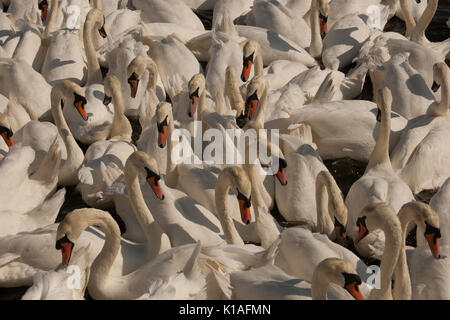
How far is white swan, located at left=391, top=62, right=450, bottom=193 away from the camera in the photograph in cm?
910

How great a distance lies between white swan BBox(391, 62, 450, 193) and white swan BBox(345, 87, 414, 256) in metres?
0.25

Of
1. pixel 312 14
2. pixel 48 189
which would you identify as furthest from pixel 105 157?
pixel 312 14

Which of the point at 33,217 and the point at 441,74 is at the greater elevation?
the point at 441,74

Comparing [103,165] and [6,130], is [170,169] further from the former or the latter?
[6,130]

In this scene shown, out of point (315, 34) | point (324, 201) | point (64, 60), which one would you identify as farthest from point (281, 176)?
point (64, 60)

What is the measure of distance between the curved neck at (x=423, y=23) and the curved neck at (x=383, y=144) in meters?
2.81

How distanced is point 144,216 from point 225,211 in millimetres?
730

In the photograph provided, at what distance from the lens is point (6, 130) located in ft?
30.6

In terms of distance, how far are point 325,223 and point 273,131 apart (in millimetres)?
1538

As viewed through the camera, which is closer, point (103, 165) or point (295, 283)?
point (295, 283)

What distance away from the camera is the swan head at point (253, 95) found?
9.29 metres

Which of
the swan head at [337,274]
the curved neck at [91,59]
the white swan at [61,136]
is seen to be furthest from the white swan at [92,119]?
the swan head at [337,274]

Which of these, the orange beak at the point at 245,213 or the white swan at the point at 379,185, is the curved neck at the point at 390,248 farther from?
the orange beak at the point at 245,213
